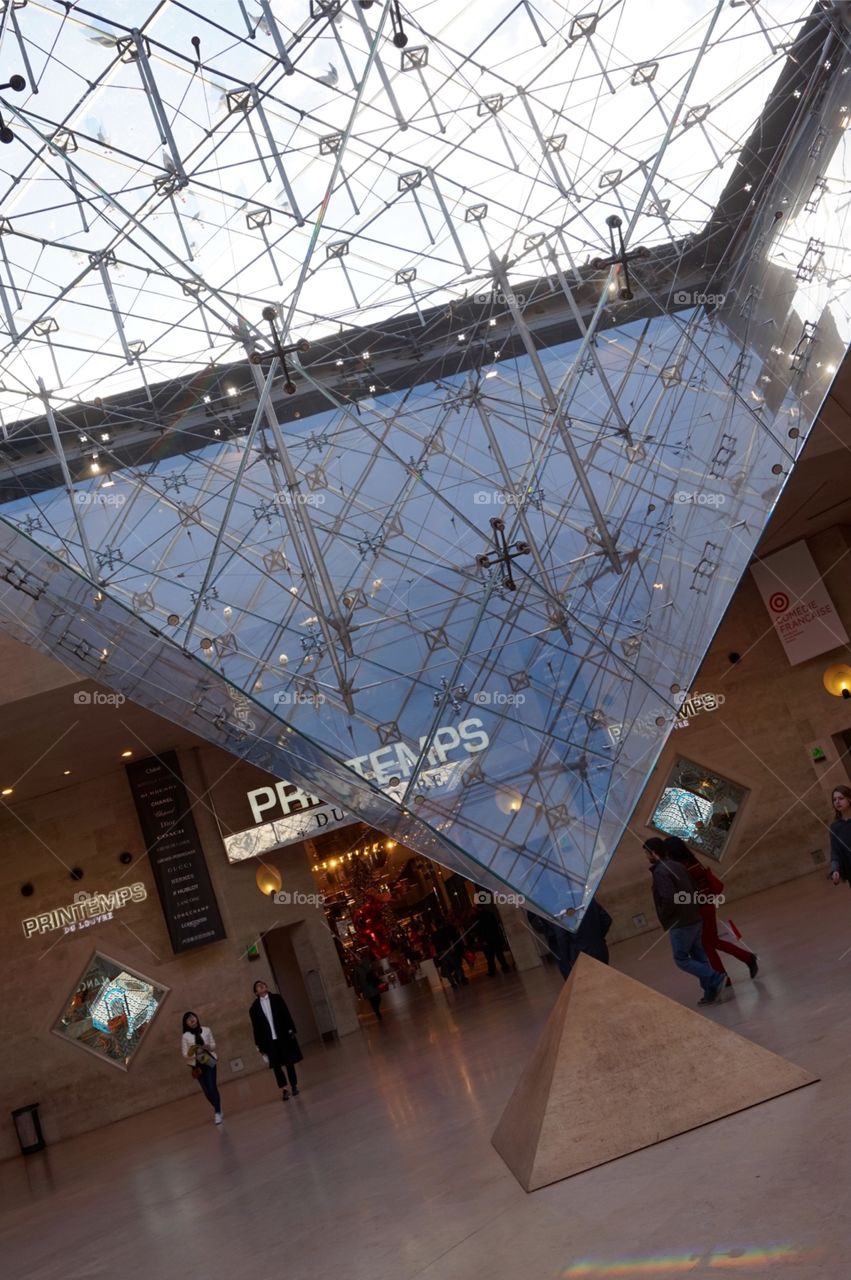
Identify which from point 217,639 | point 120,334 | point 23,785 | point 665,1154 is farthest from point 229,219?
point 23,785

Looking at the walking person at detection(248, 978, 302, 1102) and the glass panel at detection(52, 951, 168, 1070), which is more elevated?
the glass panel at detection(52, 951, 168, 1070)

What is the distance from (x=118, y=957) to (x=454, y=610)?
11.9 metres

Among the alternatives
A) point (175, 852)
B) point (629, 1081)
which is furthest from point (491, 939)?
point (629, 1081)

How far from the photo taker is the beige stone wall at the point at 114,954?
1475 centimetres

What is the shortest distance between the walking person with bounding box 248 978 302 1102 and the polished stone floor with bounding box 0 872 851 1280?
32 cm

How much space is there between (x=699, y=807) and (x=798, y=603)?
328cm

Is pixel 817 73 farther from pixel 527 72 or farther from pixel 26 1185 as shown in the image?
pixel 26 1185

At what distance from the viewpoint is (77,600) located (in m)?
6.15

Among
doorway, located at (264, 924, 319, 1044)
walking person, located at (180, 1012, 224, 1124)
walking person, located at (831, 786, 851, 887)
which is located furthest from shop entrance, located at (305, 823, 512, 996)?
walking person, located at (831, 786, 851, 887)

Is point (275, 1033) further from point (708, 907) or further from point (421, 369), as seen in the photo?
point (421, 369)

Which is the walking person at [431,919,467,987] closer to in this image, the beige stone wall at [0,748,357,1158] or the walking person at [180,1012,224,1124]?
the beige stone wall at [0,748,357,1158]

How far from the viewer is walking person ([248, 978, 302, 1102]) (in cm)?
926

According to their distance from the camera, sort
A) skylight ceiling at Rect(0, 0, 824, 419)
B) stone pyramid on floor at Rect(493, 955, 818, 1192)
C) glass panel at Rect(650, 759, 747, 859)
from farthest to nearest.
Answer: glass panel at Rect(650, 759, 747, 859) → skylight ceiling at Rect(0, 0, 824, 419) → stone pyramid on floor at Rect(493, 955, 818, 1192)

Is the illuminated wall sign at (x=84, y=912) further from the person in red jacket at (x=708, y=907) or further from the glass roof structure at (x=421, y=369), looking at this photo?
the person in red jacket at (x=708, y=907)
